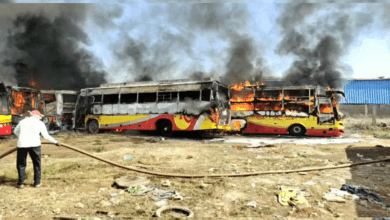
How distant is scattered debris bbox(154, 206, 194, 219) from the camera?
315cm

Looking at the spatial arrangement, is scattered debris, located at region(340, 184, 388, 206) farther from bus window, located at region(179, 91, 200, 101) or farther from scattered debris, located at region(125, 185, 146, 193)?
bus window, located at region(179, 91, 200, 101)

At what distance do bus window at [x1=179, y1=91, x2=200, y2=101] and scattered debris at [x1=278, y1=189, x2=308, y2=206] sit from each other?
26.3 ft

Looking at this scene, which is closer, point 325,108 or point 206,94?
point 206,94

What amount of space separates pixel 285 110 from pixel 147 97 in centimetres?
705

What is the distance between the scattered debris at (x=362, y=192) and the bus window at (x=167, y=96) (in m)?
8.81

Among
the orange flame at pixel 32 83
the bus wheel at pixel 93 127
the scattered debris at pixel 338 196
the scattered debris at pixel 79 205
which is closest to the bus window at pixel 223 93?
the bus wheel at pixel 93 127

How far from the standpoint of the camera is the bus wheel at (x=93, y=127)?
45.4 feet

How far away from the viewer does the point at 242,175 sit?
15.6 ft

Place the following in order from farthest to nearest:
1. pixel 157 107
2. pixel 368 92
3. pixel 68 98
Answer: pixel 368 92, pixel 68 98, pixel 157 107

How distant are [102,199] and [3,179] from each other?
244 cm

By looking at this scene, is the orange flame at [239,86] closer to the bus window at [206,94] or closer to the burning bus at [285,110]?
the burning bus at [285,110]

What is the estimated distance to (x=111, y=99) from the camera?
13430mm

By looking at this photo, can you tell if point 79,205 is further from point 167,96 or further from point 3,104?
point 3,104

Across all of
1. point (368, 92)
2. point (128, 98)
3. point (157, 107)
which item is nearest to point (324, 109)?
point (157, 107)
